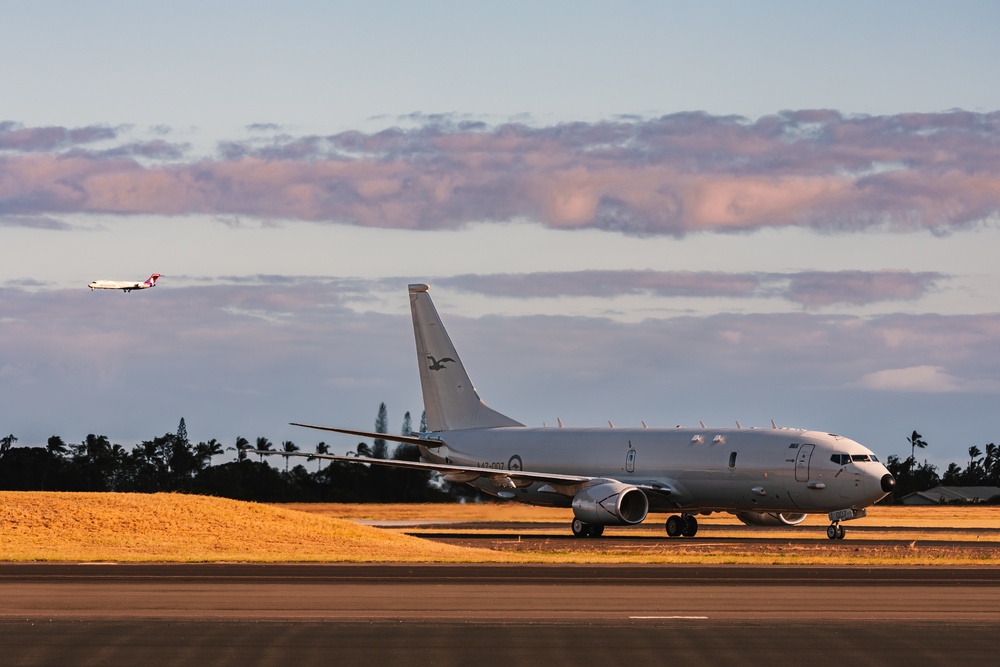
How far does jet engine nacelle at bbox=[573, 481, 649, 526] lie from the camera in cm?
5256

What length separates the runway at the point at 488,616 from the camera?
1741 centimetres

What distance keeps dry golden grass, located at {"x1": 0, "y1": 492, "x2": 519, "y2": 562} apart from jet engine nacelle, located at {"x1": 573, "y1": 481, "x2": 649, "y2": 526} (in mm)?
10656

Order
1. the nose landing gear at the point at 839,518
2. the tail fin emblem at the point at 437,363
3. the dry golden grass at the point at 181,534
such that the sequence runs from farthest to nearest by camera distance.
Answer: the tail fin emblem at the point at 437,363, the nose landing gear at the point at 839,518, the dry golden grass at the point at 181,534

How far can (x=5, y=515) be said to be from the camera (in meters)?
43.4

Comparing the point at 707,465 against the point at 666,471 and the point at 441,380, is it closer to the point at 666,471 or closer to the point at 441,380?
the point at 666,471

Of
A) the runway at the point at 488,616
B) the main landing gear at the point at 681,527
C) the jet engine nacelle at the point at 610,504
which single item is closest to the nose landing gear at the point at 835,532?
the main landing gear at the point at 681,527

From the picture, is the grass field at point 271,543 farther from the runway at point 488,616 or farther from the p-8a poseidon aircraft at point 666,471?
the runway at point 488,616

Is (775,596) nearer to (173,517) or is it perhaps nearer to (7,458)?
(173,517)

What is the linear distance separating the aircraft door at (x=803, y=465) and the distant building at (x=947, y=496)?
6006 cm

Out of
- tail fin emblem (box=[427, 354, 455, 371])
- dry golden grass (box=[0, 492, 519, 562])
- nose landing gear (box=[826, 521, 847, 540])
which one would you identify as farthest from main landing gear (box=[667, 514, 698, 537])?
tail fin emblem (box=[427, 354, 455, 371])

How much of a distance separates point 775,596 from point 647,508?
94.8ft

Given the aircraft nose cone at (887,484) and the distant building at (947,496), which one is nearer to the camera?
the aircraft nose cone at (887,484)

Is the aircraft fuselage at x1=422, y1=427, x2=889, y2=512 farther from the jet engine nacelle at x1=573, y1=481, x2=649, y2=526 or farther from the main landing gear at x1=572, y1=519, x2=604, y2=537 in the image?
the main landing gear at x1=572, y1=519, x2=604, y2=537

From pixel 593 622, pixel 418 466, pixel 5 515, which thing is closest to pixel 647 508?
pixel 418 466
